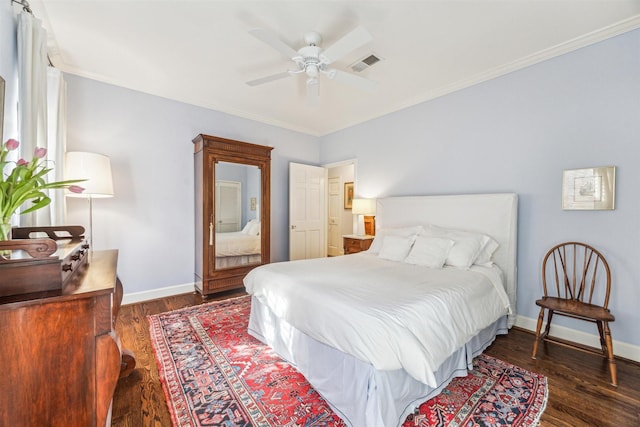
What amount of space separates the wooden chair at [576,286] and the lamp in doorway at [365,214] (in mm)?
2257

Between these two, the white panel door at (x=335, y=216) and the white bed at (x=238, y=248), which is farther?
the white panel door at (x=335, y=216)

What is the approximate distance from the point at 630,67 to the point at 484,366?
2.74m

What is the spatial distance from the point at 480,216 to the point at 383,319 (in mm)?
2129

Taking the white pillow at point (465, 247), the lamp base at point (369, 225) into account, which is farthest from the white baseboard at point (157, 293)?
the white pillow at point (465, 247)

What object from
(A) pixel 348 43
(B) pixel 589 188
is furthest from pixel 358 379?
(B) pixel 589 188

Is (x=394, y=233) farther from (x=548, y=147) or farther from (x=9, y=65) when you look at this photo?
(x=9, y=65)

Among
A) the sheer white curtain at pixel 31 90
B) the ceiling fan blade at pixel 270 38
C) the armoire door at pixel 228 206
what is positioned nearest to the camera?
the sheer white curtain at pixel 31 90

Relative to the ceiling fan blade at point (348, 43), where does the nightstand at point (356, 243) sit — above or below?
below

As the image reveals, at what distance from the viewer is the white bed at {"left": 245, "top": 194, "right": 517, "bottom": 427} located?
4.81 ft

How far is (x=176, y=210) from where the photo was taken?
12.5ft

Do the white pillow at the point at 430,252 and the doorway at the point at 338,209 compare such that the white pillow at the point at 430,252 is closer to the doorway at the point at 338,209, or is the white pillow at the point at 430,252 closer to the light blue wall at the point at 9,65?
the light blue wall at the point at 9,65

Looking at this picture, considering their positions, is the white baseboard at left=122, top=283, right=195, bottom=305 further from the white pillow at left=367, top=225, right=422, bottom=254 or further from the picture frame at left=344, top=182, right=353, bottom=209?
the picture frame at left=344, top=182, right=353, bottom=209

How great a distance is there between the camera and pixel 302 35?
8.07 ft

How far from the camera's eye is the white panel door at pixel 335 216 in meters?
7.03
